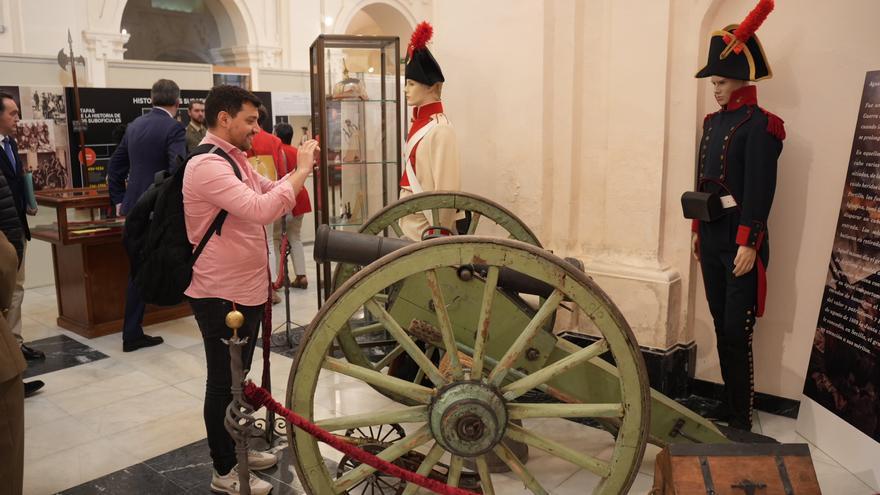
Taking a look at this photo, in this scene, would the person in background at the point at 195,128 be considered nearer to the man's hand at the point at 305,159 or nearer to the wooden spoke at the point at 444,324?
the man's hand at the point at 305,159

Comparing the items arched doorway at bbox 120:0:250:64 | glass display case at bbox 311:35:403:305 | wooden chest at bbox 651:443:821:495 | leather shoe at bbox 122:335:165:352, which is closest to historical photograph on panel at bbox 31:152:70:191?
leather shoe at bbox 122:335:165:352

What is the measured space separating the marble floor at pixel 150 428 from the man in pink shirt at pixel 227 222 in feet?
2.16

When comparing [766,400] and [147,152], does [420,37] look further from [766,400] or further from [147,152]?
[766,400]

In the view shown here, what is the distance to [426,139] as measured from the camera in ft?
13.2

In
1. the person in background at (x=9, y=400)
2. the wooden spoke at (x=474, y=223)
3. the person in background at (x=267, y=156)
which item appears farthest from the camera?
the person in background at (x=267, y=156)

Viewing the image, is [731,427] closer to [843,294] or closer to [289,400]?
[843,294]

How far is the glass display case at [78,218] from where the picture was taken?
5.31 metres

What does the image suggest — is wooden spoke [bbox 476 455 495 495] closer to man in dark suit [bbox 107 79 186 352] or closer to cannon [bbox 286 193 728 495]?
cannon [bbox 286 193 728 495]

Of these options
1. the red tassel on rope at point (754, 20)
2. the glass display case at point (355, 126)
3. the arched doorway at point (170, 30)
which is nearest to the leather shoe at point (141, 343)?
the glass display case at point (355, 126)

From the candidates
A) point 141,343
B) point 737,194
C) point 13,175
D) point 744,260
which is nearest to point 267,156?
point 141,343

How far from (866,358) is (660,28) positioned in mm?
1974

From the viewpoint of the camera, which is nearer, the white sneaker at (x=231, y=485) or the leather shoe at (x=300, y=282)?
the white sneaker at (x=231, y=485)

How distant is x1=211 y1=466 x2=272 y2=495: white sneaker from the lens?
125 inches

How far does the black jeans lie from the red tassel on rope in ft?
8.50
